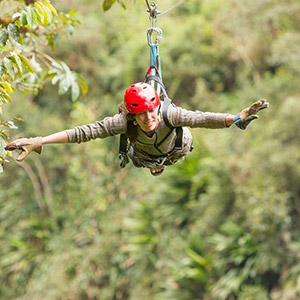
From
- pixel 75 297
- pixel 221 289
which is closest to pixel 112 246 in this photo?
pixel 75 297

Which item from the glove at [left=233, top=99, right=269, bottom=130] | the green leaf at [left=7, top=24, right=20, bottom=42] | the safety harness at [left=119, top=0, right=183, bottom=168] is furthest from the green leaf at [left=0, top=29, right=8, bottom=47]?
the glove at [left=233, top=99, right=269, bottom=130]

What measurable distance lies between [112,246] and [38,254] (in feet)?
6.78

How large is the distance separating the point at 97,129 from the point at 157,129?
345 mm

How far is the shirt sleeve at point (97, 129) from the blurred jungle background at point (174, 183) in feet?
13.8

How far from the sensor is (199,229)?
968 cm

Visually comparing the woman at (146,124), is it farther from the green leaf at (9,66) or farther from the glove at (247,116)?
the green leaf at (9,66)

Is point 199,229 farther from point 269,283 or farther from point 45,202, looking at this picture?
point 45,202

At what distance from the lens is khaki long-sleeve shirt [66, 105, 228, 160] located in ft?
10.3

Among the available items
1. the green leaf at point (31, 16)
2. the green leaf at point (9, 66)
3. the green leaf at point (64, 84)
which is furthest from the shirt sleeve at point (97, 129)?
the green leaf at point (64, 84)

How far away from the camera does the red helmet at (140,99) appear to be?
3.16 m

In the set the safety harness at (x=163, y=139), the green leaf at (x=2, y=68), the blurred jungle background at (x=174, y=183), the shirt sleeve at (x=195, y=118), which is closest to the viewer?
the shirt sleeve at (x=195, y=118)

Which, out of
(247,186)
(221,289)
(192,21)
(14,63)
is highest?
(192,21)

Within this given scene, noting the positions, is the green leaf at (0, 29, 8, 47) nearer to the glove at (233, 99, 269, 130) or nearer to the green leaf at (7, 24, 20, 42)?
the green leaf at (7, 24, 20, 42)

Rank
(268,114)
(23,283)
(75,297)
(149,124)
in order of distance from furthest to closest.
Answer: (23,283)
(75,297)
(268,114)
(149,124)
